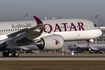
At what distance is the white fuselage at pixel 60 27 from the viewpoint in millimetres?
41312

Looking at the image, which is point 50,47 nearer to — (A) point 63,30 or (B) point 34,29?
(B) point 34,29

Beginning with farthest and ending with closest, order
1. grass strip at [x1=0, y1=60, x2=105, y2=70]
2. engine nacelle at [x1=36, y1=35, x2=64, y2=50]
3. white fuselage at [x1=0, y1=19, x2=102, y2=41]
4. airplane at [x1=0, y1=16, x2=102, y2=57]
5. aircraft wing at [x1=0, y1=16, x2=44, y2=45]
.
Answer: white fuselage at [x1=0, y1=19, x2=102, y2=41], airplane at [x1=0, y1=16, x2=102, y2=57], aircraft wing at [x1=0, y1=16, x2=44, y2=45], engine nacelle at [x1=36, y1=35, x2=64, y2=50], grass strip at [x1=0, y1=60, x2=105, y2=70]

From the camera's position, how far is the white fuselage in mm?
41312

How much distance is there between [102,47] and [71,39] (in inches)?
2641

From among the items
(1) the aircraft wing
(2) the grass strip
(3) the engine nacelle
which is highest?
(1) the aircraft wing

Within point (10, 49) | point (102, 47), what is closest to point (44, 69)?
point (10, 49)

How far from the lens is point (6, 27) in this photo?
41469 mm

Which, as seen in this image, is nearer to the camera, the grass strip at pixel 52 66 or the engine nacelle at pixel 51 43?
the grass strip at pixel 52 66

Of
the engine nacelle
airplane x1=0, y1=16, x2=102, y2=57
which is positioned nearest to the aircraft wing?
airplane x1=0, y1=16, x2=102, y2=57

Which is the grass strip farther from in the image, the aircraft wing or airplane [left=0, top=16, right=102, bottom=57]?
airplane [left=0, top=16, right=102, bottom=57]

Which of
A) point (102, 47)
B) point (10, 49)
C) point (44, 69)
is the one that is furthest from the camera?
point (102, 47)

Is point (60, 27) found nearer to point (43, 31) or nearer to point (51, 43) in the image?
point (43, 31)

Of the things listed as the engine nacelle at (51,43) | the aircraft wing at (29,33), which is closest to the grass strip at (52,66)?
the engine nacelle at (51,43)

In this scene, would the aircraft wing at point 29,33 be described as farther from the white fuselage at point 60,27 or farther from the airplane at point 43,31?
the white fuselage at point 60,27
